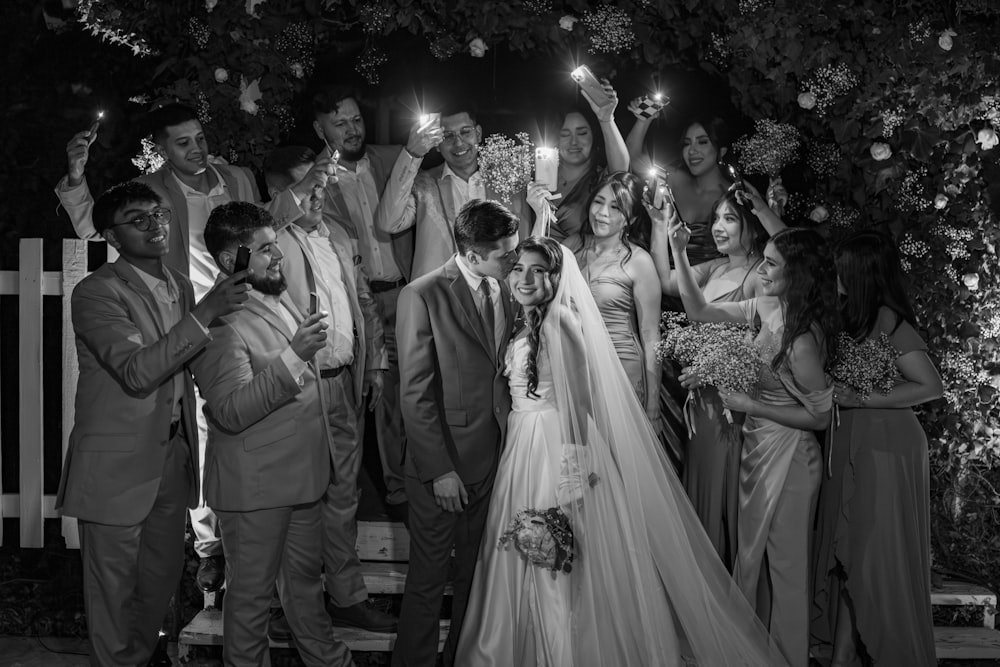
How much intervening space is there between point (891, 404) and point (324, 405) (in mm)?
2731

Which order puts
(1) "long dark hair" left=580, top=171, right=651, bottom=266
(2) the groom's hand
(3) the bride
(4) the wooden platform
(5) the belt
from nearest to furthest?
(3) the bride
(2) the groom's hand
(4) the wooden platform
(1) "long dark hair" left=580, top=171, right=651, bottom=266
(5) the belt

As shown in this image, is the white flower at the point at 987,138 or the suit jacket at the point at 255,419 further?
the white flower at the point at 987,138

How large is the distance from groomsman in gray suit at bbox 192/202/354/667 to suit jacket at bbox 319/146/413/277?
1.27 meters

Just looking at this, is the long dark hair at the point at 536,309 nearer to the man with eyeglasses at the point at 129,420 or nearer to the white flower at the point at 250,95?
the man with eyeglasses at the point at 129,420

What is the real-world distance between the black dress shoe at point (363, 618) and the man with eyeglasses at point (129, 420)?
1.00 meters

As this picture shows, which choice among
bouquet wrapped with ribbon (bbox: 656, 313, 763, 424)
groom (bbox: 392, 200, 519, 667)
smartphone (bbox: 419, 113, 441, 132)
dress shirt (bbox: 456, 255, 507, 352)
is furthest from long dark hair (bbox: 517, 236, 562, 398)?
smartphone (bbox: 419, 113, 441, 132)

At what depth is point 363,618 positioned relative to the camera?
509 centimetres

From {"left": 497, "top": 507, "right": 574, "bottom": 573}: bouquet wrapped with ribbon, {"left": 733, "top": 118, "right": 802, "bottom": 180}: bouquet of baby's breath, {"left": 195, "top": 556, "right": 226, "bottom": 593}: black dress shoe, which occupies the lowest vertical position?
{"left": 195, "top": 556, "right": 226, "bottom": 593}: black dress shoe

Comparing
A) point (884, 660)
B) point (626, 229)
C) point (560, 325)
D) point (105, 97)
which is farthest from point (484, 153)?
point (884, 660)

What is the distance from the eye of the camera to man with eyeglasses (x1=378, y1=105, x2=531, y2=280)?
5.66m

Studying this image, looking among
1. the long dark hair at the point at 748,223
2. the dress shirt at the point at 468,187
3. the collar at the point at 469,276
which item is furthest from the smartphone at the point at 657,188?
the collar at the point at 469,276

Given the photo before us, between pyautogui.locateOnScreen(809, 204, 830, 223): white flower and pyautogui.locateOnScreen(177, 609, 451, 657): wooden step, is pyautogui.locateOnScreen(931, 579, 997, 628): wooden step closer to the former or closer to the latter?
pyautogui.locateOnScreen(809, 204, 830, 223): white flower

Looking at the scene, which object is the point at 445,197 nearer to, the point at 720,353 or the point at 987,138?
the point at 720,353

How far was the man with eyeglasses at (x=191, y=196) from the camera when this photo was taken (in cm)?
521
